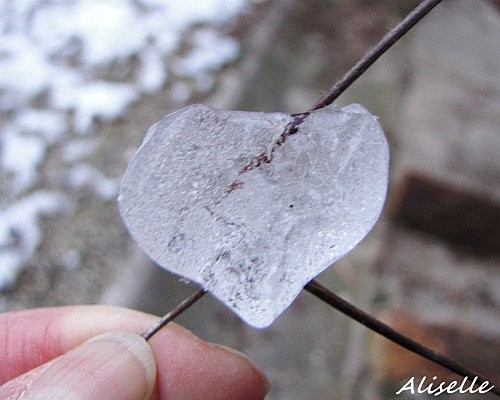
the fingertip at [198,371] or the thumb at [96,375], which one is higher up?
the thumb at [96,375]

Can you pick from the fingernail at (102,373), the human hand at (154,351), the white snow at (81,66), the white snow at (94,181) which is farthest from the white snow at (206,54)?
the fingernail at (102,373)

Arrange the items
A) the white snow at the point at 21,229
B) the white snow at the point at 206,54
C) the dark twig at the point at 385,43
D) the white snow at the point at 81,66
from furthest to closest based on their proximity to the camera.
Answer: the white snow at the point at 206,54 → the white snow at the point at 81,66 → the white snow at the point at 21,229 → the dark twig at the point at 385,43

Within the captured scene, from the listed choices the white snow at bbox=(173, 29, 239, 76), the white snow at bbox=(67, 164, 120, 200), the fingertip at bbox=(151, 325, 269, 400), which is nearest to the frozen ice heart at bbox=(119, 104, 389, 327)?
the fingertip at bbox=(151, 325, 269, 400)

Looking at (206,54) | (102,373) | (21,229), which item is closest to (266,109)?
(206,54)

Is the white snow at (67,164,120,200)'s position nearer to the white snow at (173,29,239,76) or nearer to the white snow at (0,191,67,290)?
the white snow at (0,191,67,290)

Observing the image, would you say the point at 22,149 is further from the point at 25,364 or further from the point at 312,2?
the point at 312,2

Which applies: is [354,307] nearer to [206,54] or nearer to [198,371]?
[198,371]

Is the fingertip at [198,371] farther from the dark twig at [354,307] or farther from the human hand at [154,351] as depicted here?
the dark twig at [354,307]
